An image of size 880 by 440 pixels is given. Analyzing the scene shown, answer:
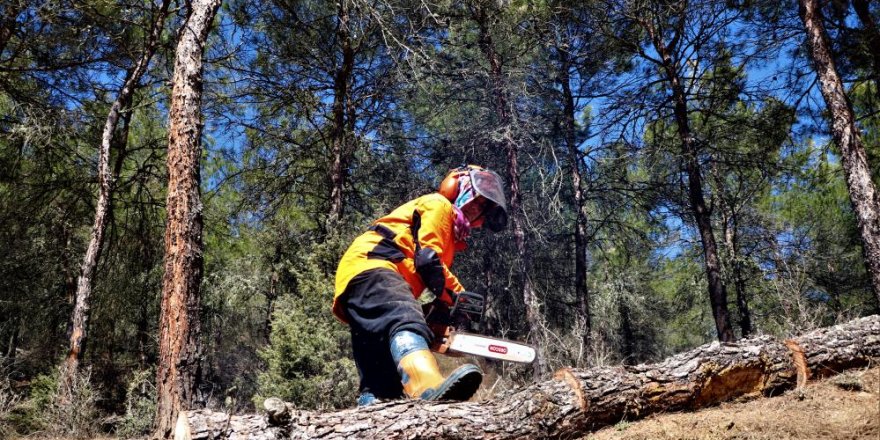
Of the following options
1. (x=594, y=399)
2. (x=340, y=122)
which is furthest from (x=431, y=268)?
(x=340, y=122)

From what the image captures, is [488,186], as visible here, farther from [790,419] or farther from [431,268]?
[790,419]

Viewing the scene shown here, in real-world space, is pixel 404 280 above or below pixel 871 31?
below

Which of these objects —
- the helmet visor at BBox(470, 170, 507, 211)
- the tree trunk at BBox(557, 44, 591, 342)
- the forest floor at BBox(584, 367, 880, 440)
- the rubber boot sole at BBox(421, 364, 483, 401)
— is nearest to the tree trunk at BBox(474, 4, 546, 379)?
the tree trunk at BBox(557, 44, 591, 342)

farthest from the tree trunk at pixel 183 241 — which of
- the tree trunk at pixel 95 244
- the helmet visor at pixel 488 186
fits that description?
the tree trunk at pixel 95 244

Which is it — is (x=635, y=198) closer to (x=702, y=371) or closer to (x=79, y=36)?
(x=702, y=371)

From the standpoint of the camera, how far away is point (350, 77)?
383 inches

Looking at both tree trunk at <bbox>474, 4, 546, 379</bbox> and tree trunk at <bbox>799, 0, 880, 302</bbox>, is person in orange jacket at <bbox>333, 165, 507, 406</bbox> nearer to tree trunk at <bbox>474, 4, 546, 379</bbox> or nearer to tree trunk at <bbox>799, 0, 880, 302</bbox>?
tree trunk at <bbox>474, 4, 546, 379</bbox>

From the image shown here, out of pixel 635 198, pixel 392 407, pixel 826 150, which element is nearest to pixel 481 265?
pixel 635 198

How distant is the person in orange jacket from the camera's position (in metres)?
3.60

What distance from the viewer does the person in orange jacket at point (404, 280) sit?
3604 millimetres

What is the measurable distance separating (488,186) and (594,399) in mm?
1854

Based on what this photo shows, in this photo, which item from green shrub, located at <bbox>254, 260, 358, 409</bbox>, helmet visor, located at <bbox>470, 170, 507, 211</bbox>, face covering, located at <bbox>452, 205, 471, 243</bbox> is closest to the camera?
face covering, located at <bbox>452, 205, 471, 243</bbox>

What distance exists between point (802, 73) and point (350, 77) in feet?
24.5

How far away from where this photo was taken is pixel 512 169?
970cm
